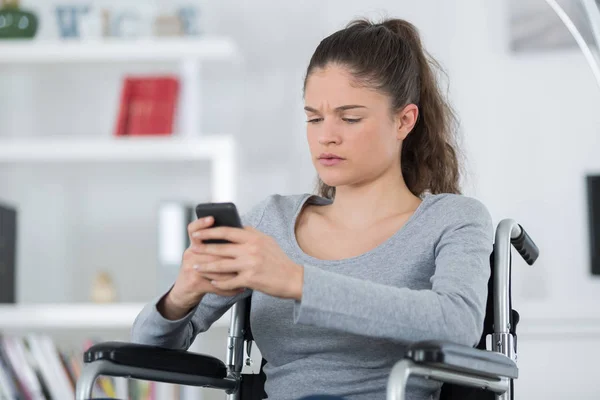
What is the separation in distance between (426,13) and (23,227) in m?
1.45

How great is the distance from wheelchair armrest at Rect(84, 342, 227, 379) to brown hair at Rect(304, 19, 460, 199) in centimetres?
45

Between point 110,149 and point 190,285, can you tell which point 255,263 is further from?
point 110,149

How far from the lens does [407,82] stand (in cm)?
162

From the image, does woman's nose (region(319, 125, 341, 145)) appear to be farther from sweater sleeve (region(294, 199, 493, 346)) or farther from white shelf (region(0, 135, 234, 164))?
white shelf (region(0, 135, 234, 164))

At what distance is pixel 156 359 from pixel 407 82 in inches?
24.2

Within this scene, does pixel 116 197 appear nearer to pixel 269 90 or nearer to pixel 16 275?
pixel 16 275

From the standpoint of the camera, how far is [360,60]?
1566 millimetres

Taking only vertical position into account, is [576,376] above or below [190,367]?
below

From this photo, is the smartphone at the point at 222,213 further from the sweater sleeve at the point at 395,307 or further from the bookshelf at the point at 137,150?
the bookshelf at the point at 137,150

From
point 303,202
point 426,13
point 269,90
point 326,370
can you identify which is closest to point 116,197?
point 269,90

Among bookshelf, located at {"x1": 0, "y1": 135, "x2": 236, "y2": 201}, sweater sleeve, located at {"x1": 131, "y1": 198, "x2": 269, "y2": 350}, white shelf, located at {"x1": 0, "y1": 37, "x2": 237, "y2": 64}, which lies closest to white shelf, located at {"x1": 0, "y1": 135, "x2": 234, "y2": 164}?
bookshelf, located at {"x1": 0, "y1": 135, "x2": 236, "y2": 201}

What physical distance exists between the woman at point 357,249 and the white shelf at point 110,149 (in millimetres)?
1153

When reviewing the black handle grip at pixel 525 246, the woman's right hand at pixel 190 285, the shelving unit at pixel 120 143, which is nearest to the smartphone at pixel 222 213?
the woman's right hand at pixel 190 285

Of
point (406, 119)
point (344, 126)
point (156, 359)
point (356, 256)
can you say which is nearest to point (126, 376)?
point (156, 359)
